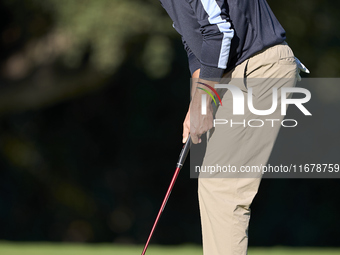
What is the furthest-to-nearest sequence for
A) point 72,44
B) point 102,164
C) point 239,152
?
1. point 102,164
2. point 72,44
3. point 239,152

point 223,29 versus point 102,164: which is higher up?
point 223,29

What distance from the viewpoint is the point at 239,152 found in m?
2.61

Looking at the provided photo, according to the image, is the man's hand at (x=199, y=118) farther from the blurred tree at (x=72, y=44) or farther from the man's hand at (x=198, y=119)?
the blurred tree at (x=72, y=44)

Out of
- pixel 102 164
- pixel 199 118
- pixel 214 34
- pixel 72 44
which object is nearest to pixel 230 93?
pixel 199 118

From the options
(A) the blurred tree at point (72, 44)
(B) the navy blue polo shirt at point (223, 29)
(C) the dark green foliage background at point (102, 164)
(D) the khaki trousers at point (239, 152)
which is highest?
(B) the navy blue polo shirt at point (223, 29)

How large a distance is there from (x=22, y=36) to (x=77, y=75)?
3.74 ft

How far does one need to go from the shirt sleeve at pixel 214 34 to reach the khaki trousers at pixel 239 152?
0.15m

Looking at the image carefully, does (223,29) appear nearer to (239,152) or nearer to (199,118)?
(199,118)

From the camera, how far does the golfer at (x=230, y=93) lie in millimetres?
2533

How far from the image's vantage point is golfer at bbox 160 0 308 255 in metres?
2.53

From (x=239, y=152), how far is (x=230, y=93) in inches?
10.9

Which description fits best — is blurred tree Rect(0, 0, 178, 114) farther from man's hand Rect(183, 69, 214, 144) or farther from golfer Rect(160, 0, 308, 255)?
man's hand Rect(183, 69, 214, 144)

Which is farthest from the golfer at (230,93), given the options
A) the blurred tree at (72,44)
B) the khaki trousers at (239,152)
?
the blurred tree at (72,44)

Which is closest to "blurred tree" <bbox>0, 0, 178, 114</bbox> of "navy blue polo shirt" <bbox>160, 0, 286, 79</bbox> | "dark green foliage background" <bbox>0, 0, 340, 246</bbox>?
"dark green foliage background" <bbox>0, 0, 340, 246</bbox>
